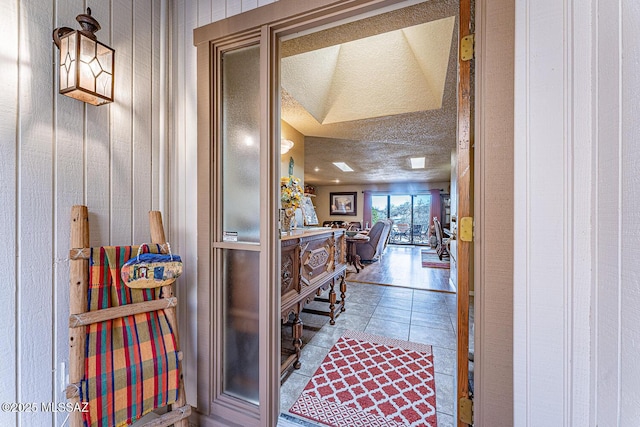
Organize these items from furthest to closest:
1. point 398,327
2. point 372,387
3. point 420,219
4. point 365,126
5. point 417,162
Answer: point 420,219 → point 417,162 → point 365,126 → point 398,327 → point 372,387

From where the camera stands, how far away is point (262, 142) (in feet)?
4.17

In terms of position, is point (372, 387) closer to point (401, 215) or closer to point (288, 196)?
point (288, 196)

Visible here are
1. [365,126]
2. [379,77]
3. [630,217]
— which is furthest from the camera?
[365,126]

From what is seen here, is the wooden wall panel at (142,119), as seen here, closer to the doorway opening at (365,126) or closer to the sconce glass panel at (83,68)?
the sconce glass panel at (83,68)

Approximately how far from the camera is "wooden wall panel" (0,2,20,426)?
0.87 metres

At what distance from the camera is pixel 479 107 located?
93cm

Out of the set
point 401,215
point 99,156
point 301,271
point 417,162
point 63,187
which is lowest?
point 301,271

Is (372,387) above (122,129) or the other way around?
the other way around

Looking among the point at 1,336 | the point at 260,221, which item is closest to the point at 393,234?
the point at 260,221

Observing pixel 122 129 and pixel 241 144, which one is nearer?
pixel 122 129

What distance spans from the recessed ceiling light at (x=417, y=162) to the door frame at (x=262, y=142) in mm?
4948

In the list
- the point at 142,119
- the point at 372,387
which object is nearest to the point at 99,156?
the point at 142,119

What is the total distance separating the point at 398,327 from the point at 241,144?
2.45 meters

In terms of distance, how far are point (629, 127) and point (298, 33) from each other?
136 centimetres
